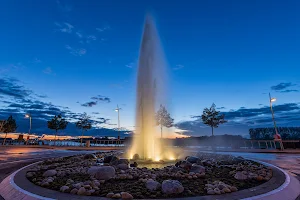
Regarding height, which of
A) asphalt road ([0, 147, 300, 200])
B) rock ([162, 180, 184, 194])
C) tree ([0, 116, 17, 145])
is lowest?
asphalt road ([0, 147, 300, 200])

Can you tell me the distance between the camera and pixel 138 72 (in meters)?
18.5

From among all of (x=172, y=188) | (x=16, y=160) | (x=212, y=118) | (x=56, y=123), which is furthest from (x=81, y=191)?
(x=56, y=123)

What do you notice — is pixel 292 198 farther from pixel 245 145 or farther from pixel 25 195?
pixel 245 145

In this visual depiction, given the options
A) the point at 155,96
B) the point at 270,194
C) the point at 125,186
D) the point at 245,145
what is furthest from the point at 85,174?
the point at 245,145

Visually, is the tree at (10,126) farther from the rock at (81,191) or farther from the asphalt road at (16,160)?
the rock at (81,191)

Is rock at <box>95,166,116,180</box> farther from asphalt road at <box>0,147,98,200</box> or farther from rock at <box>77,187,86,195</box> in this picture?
asphalt road at <box>0,147,98,200</box>

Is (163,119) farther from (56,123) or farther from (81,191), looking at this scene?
(81,191)

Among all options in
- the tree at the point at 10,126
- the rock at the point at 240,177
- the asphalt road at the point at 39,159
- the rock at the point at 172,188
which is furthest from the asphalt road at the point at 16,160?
the tree at the point at 10,126

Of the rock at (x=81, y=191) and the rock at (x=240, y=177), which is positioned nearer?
the rock at (x=81, y=191)

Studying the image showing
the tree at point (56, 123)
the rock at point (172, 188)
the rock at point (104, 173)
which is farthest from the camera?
the tree at point (56, 123)

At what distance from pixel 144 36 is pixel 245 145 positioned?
30.6 m

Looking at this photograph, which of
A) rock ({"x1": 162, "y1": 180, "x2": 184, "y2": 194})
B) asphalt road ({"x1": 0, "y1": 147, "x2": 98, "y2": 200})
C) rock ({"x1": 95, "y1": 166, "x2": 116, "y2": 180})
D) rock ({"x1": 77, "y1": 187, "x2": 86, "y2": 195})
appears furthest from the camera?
asphalt road ({"x1": 0, "y1": 147, "x2": 98, "y2": 200})

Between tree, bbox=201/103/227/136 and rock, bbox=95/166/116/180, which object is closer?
rock, bbox=95/166/116/180

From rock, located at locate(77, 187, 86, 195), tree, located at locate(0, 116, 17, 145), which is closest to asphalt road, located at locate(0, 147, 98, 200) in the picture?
rock, located at locate(77, 187, 86, 195)
